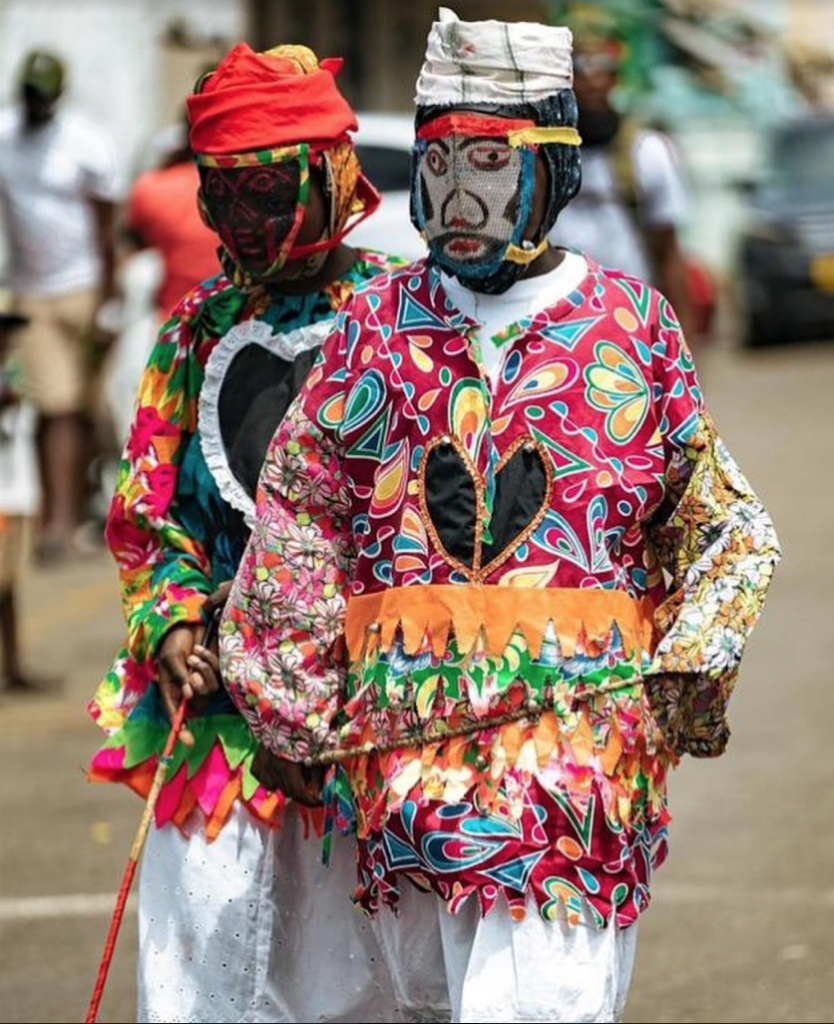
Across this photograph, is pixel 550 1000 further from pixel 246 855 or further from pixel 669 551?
pixel 246 855

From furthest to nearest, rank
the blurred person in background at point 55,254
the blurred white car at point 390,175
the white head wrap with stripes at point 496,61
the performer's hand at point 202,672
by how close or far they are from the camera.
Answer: the blurred person in background at point 55,254
the blurred white car at point 390,175
the performer's hand at point 202,672
the white head wrap with stripes at point 496,61

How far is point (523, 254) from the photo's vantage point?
4.14 m

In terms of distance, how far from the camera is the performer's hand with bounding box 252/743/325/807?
4336 millimetres

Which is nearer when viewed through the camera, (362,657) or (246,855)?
(362,657)

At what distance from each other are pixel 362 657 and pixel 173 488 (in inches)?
31.8

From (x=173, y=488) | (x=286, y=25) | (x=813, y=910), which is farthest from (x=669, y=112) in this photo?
(x=173, y=488)

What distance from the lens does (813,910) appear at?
6.82 metres

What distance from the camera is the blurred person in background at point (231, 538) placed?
4.70 metres

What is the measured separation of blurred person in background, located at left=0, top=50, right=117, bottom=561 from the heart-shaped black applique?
8.39 metres

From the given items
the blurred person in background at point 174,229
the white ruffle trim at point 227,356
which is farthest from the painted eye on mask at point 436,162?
the blurred person in background at point 174,229

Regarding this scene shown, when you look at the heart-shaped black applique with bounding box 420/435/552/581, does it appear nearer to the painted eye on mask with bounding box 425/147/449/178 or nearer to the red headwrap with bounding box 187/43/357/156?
the painted eye on mask with bounding box 425/147/449/178

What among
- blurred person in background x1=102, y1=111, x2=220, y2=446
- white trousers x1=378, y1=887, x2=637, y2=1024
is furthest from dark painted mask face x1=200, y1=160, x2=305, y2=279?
blurred person in background x1=102, y1=111, x2=220, y2=446

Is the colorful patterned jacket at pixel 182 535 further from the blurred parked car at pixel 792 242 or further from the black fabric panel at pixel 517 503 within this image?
the blurred parked car at pixel 792 242

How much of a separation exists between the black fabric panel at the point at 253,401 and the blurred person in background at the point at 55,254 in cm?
758
